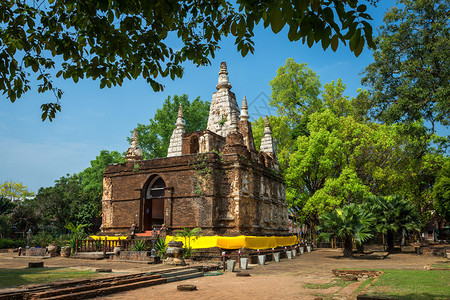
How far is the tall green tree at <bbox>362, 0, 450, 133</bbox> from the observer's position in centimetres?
1794

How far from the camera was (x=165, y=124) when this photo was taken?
131 feet

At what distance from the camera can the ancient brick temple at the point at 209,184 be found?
1969 centimetres

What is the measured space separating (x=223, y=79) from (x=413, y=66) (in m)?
10.8

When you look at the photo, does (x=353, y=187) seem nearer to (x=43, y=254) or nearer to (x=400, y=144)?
(x=400, y=144)

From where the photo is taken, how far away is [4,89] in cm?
591

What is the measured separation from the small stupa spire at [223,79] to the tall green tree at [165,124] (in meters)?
16.0

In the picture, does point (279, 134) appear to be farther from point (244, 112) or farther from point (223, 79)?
point (223, 79)

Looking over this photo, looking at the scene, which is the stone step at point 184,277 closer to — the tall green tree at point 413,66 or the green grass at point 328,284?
the green grass at point 328,284

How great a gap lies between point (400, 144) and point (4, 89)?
30275 mm

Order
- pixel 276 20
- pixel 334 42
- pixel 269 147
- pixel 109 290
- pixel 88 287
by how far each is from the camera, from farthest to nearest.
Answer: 1. pixel 269 147
2. pixel 109 290
3. pixel 88 287
4. pixel 334 42
5. pixel 276 20

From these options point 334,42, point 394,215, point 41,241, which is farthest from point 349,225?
point 41,241

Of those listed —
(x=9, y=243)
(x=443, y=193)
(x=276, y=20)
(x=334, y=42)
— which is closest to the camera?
(x=276, y=20)

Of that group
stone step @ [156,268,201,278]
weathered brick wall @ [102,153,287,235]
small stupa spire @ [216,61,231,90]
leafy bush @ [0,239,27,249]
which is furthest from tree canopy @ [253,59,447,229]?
leafy bush @ [0,239,27,249]

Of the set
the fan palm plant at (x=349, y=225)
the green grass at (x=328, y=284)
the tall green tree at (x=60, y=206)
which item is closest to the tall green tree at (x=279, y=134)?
the fan palm plant at (x=349, y=225)
